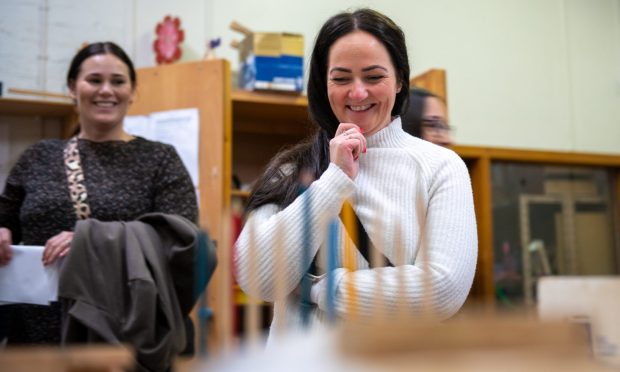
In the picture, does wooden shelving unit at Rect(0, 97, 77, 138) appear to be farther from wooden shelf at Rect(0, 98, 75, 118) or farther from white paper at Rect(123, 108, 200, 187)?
white paper at Rect(123, 108, 200, 187)

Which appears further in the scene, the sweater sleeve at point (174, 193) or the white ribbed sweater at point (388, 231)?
the sweater sleeve at point (174, 193)

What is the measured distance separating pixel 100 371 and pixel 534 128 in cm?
374

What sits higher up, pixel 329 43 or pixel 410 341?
pixel 329 43

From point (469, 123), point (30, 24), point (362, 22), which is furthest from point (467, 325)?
point (469, 123)

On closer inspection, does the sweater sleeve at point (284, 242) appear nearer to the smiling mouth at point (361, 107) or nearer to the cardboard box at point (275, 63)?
the smiling mouth at point (361, 107)

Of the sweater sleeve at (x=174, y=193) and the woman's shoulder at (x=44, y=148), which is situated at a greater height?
the woman's shoulder at (x=44, y=148)

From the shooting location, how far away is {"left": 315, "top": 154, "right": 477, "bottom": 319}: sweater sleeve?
625 millimetres

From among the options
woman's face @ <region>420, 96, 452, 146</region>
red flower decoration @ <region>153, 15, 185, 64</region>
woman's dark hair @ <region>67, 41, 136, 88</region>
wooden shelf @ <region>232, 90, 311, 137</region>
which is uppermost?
red flower decoration @ <region>153, 15, 185, 64</region>

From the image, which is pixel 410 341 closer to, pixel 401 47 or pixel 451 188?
pixel 451 188

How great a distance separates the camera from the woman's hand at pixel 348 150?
2.91 feet

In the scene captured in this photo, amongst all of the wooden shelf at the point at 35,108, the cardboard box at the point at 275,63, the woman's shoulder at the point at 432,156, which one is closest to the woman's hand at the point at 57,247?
the woman's shoulder at the point at 432,156

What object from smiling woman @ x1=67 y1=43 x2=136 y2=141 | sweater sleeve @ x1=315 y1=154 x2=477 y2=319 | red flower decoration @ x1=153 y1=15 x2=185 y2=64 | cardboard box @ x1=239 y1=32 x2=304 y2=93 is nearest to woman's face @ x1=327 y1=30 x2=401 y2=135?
sweater sleeve @ x1=315 y1=154 x2=477 y2=319

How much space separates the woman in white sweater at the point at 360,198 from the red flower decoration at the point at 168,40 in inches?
85.3

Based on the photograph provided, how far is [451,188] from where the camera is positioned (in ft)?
2.98
